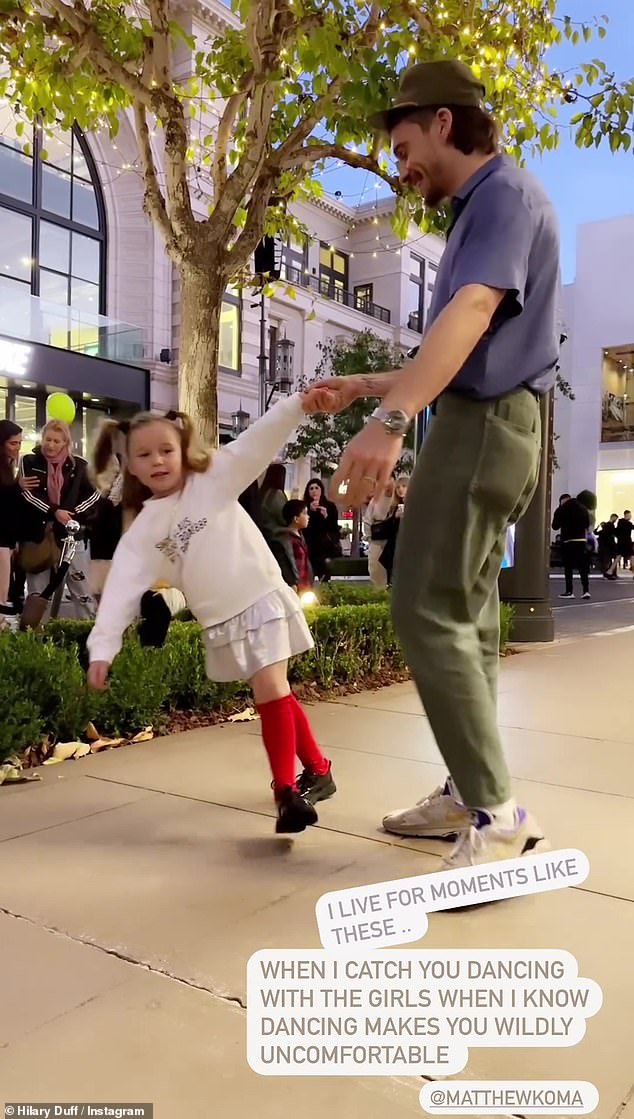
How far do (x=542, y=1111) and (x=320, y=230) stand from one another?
109ft

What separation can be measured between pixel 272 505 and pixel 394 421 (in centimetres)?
552

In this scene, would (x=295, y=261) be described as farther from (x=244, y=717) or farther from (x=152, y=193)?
(x=244, y=717)

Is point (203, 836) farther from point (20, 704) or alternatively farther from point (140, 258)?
point (140, 258)

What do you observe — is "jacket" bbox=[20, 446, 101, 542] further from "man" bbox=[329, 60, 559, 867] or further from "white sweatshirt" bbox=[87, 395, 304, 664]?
"man" bbox=[329, 60, 559, 867]

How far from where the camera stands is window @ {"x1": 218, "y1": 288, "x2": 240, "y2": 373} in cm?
2519

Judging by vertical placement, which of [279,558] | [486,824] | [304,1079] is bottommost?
[304,1079]

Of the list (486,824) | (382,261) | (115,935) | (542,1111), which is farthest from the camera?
(382,261)

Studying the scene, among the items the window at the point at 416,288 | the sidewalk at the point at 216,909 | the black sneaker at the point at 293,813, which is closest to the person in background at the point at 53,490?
the sidewalk at the point at 216,909

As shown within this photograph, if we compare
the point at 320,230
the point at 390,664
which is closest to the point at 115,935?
the point at 390,664

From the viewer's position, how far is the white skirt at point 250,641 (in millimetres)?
2721

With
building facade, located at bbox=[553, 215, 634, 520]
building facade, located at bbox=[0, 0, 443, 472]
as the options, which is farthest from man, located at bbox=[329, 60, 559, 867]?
building facade, located at bbox=[553, 215, 634, 520]

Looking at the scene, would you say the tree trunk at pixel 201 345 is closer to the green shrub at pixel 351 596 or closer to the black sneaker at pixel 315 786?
the green shrub at pixel 351 596

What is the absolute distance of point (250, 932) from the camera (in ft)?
6.98

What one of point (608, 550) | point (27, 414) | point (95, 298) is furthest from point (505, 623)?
point (608, 550)
